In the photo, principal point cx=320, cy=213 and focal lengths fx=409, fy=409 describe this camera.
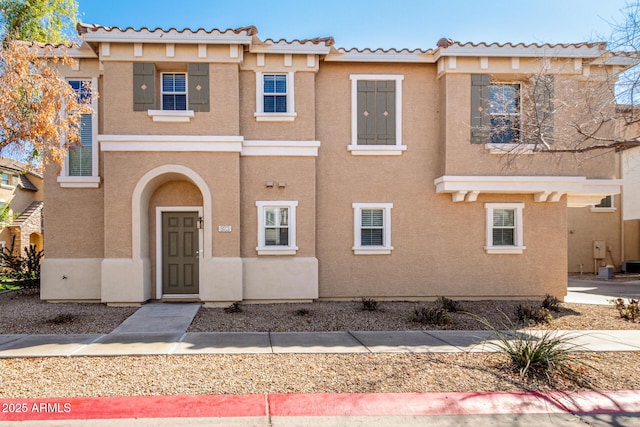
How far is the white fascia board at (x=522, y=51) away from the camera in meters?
11.1

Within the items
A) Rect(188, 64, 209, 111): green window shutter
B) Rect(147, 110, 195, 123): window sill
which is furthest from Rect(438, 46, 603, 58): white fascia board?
Rect(147, 110, 195, 123): window sill

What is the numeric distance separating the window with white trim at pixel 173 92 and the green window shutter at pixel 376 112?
4855mm

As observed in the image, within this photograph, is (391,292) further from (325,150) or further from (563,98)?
(563,98)

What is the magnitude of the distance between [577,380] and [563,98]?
27.2 feet

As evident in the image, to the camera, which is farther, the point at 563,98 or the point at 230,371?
the point at 563,98

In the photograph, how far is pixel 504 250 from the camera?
11758 mm

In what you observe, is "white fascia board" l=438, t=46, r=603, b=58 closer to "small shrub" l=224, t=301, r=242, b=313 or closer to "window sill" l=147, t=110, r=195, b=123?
"window sill" l=147, t=110, r=195, b=123

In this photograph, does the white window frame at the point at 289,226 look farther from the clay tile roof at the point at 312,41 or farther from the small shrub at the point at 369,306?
the clay tile roof at the point at 312,41

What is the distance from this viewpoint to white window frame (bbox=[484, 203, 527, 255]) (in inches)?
463

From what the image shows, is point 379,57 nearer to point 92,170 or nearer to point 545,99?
point 545,99

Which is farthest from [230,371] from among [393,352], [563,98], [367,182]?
[563,98]

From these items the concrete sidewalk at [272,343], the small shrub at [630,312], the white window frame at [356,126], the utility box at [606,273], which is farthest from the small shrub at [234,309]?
the utility box at [606,273]

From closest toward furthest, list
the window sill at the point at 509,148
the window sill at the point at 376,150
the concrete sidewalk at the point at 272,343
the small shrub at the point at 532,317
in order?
the concrete sidewalk at the point at 272,343 → the small shrub at the point at 532,317 → the window sill at the point at 509,148 → the window sill at the point at 376,150

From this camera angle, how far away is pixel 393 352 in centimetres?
702
